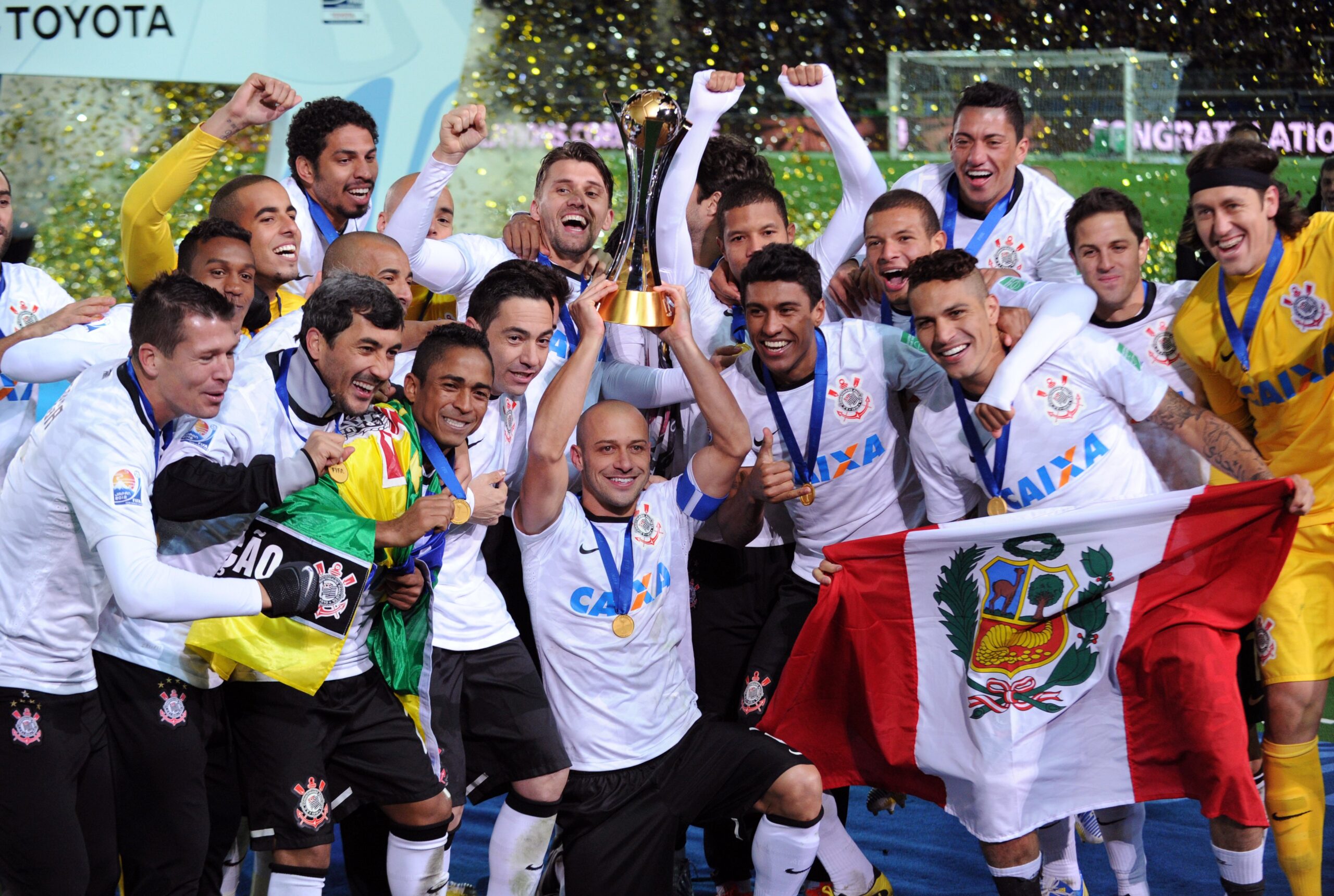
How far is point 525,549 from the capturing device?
12.6 ft

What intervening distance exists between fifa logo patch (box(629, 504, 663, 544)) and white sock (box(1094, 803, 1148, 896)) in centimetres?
163

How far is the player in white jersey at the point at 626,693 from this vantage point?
150 inches

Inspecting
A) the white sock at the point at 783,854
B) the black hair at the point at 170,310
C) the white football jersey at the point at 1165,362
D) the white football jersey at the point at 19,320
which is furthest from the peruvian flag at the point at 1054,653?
the white football jersey at the point at 19,320

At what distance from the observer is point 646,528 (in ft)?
12.8

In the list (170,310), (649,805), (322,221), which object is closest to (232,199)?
(322,221)

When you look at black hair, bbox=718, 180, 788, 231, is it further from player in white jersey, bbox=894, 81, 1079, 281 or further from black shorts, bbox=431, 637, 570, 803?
black shorts, bbox=431, 637, 570, 803

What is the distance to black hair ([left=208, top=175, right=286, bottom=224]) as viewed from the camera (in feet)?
13.4

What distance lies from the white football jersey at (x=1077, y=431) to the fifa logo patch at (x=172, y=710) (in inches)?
87.5

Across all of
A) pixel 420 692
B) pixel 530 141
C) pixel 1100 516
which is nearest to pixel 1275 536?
pixel 1100 516

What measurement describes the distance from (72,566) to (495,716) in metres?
1.22

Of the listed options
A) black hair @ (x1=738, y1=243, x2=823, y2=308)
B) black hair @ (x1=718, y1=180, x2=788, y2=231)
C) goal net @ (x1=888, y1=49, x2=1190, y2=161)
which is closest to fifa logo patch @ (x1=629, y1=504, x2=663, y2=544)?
black hair @ (x1=738, y1=243, x2=823, y2=308)

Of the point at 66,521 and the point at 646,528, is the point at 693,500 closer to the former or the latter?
the point at 646,528

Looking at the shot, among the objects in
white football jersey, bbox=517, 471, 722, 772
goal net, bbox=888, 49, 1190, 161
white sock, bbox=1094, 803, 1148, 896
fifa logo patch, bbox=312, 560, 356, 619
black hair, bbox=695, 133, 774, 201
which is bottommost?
white sock, bbox=1094, 803, 1148, 896

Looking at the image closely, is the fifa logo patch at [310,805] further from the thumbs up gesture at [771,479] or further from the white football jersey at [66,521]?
the thumbs up gesture at [771,479]
